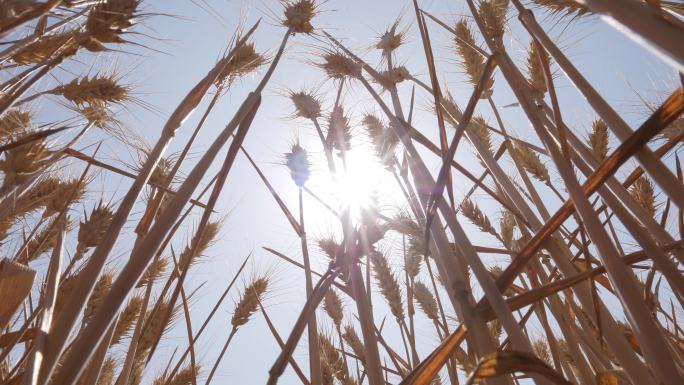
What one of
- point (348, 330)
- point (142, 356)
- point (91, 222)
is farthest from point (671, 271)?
point (142, 356)

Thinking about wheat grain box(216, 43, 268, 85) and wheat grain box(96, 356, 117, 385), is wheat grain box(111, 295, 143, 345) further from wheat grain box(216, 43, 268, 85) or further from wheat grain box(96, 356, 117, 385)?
→ wheat grain box(216, 43, 268, 85)

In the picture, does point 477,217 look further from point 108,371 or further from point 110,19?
point 108,371

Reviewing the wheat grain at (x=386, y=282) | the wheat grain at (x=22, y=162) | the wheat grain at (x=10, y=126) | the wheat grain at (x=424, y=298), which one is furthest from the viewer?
the wheat grain at (x=424, y=298)

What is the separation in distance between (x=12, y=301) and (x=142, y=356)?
1.03 meters

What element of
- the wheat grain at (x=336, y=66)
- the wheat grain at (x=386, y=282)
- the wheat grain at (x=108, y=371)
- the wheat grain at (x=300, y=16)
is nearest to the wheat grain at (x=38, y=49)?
the wheat grain at (x=300, y=16)

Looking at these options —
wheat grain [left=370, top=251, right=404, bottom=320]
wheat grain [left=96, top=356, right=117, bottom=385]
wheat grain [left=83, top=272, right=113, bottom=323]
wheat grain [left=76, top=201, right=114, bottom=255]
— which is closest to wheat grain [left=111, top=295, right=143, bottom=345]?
wheat grain [left=83, top=272, right=113, bottom=323]

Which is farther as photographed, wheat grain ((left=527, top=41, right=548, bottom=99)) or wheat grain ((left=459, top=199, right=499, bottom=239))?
wheat grain ((left=459, top=199, right=499, bottom=239))

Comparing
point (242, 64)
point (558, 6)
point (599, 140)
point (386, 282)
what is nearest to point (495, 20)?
point (558, 6)

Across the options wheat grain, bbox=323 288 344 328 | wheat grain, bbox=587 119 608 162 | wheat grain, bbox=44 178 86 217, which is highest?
wheat grain, bbox=587 119 608 162

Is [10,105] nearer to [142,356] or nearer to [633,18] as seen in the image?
[633,18]

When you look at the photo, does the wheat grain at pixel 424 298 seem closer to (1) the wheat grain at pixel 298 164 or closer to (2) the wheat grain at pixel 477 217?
(2) the wheat grain at pixel 477 217

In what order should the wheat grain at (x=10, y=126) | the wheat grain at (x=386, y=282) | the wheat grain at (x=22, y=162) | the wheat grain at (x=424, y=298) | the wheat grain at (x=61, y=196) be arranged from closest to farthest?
the wheat grain at (x=22, y=162) < the wheat grain at (x=10, y=126) < the wheat grain at (x=61, y=196) < the wheat grain at (x=386, y=282) < the wheat grain at (x=424, y=298)

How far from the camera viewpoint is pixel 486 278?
0.39 m

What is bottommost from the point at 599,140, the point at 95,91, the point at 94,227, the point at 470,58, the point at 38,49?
the point at 94,227
